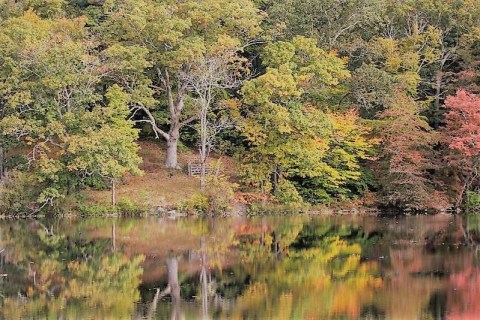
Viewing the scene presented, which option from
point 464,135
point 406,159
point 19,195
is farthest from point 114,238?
point 464,135

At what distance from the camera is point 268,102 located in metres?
40.1

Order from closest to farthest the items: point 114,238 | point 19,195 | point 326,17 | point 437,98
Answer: point 114,238 < point 19,195 < point 437,98 < point 326,17

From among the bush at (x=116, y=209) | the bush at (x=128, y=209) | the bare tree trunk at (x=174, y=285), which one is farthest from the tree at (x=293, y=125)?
the bare tree trunk at (x=174, y=285)

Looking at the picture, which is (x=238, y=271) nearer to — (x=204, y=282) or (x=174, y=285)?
(x=204, y=282)

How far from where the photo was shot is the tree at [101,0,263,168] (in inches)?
1550

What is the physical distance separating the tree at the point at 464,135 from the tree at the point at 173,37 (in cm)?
1054

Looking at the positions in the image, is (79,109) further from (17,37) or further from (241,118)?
(241,118)

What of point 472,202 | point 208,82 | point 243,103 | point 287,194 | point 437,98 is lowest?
point 472,202

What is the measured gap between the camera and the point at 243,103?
139 feet

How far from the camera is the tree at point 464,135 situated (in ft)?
128

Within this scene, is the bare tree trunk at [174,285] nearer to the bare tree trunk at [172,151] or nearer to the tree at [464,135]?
the bare tree trunk at [172,151]

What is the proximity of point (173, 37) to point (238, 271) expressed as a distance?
20186mm

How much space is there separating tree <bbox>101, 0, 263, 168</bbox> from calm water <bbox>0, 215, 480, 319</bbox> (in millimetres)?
9452

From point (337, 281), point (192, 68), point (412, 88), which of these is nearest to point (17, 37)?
point (192, 68)
